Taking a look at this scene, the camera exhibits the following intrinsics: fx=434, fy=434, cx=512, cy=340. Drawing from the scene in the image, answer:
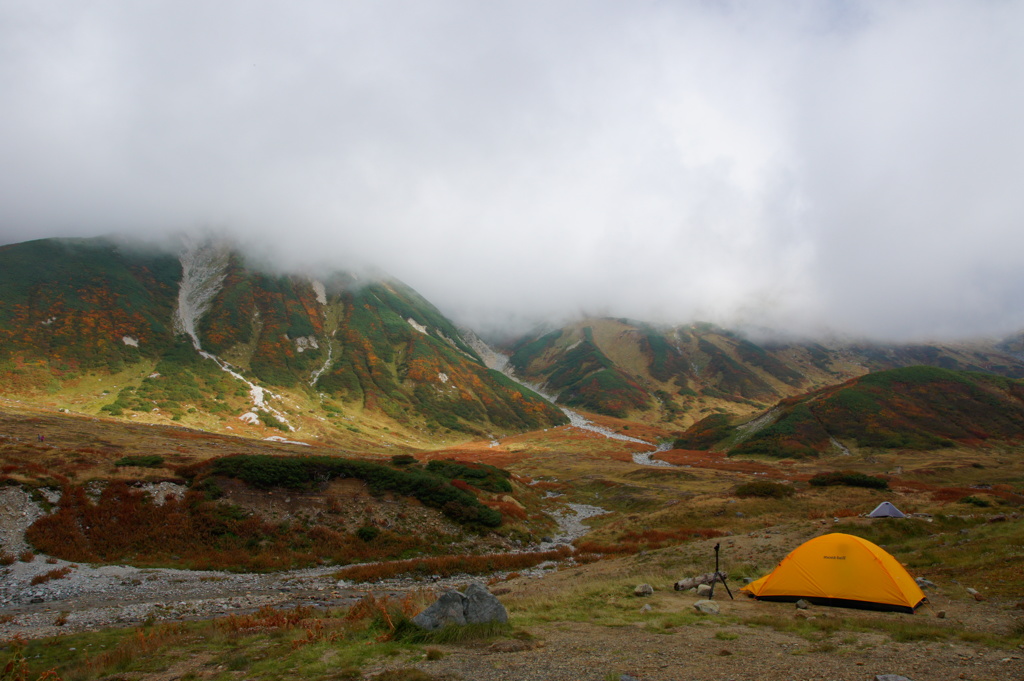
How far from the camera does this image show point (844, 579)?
1584 centimetres

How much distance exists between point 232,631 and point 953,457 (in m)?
113

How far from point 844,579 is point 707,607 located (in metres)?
5.31

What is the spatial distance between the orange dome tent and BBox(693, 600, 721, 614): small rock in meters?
3.31

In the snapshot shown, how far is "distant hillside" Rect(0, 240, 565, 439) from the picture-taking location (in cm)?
10269

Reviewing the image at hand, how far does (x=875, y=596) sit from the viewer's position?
15047mm

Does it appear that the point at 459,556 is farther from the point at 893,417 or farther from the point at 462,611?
the point at 893,417

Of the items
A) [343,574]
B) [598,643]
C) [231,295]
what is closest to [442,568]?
[343,574]

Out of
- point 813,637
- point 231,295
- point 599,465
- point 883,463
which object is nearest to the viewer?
point 813,637

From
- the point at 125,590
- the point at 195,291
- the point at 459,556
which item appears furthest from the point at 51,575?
the point at 195,291

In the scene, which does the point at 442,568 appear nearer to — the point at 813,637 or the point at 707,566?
the point at 707,566

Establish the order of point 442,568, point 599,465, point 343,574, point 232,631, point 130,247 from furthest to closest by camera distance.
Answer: point 130,247
point 599,465
point 442,568
point 343,574
point 232,631

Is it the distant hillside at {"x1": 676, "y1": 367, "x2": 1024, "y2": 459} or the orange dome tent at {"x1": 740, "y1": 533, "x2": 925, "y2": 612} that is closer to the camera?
the orange dome tent at {"x1": 740, "y1": 533, "x2": 925, "y2": 612}

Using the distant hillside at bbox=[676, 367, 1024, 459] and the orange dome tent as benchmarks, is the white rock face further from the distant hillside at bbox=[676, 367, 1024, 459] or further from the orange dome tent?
the distant hillside at bbox=[676, 367, 1024, 459]

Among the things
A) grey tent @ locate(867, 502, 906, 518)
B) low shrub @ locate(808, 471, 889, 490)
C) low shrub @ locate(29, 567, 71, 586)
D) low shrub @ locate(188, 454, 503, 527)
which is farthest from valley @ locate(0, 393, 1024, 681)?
low shrub @ locate(808, 471, 889, 490)
